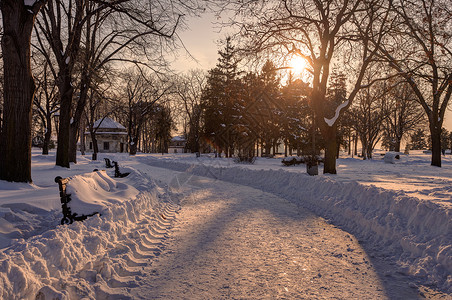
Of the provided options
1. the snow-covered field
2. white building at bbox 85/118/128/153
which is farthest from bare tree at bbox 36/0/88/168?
white building at bbox 85/118/128/153

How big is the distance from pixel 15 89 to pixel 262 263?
784 cm

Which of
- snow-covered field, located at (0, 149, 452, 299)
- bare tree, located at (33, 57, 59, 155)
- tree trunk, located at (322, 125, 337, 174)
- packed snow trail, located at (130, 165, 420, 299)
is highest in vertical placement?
bare tree, located at (33, 57, 59, 155)

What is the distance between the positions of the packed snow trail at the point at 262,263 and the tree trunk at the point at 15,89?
4774 mm

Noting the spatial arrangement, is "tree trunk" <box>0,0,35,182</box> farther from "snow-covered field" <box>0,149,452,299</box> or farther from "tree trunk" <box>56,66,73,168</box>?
"tree trunk" <box>56,66,73,168</box>

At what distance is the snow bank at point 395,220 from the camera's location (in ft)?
13.2

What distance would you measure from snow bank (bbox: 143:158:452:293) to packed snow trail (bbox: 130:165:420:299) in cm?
49

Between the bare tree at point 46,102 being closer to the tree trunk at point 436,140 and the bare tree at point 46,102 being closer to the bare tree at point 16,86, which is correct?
the bare tree at point 16,86

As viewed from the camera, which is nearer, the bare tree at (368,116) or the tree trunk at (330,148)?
the tree trunk at (330,148)

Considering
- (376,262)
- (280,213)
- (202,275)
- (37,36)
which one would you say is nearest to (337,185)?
(280,213)

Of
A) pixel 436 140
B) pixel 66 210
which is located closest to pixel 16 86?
pixel 66 210

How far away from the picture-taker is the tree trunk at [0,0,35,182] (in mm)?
7332

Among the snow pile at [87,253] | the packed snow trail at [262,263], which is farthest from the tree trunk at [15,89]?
the packed snow trail at [262,263]

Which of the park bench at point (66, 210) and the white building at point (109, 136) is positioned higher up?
the white building at point (109, 136)

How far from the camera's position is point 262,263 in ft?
13.8
